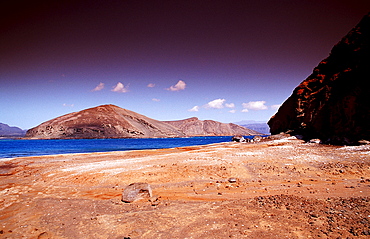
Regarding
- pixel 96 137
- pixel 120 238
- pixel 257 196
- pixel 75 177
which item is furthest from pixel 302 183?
pixel 96 137

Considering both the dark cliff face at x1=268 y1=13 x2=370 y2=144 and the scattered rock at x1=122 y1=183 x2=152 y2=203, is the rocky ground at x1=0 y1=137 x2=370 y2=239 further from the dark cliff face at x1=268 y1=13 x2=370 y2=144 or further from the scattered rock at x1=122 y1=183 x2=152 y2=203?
the dark cliff face at x1=268 y1=13 x2=370 y2=144

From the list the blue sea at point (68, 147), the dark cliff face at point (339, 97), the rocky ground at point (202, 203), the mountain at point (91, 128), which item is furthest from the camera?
the mountain at point (91, 128)

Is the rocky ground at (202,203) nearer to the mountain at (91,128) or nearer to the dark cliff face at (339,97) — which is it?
the dark cliff face at (339,97)

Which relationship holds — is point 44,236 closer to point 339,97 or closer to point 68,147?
point 339,97

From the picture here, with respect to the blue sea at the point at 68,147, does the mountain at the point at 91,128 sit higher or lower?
higher

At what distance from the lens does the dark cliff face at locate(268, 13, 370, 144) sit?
2466cm

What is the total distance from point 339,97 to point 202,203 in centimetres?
2951

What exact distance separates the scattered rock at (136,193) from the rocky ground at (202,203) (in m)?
0.30

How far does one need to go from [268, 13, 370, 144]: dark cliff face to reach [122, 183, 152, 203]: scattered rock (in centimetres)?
Answer: 2481

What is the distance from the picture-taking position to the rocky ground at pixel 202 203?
6535 mm

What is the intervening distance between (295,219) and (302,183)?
19.1ft

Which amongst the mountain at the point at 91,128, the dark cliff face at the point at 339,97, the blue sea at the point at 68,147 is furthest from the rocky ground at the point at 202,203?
the mountain at the point at 91,128

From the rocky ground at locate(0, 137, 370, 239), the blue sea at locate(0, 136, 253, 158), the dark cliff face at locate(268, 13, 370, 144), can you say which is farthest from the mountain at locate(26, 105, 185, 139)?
the rocky ground at locate(0, 137, 370, 239)

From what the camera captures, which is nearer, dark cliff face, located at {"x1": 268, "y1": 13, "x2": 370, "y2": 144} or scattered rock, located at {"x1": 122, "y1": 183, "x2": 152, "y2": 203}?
scattered rock, located at {"x1": 122, "y1": 183, "x2": 152, "y2": 203}
